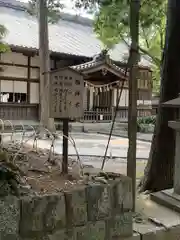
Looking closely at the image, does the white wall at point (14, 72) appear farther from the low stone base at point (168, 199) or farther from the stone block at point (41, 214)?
the stone block at point (41, 214)

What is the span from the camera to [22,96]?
55.0 ft

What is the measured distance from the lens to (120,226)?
2.62 metres

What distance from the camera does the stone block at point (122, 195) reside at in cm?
256

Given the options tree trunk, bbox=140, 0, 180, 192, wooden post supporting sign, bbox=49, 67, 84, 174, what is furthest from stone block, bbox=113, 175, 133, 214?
tree trunk, bbox=140, 0, 180, 192

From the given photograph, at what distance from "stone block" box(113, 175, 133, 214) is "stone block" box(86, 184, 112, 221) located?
0.20ft


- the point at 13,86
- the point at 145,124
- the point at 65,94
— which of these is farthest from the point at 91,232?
the point at 145,124

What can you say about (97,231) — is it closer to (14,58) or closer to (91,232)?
(91,232)

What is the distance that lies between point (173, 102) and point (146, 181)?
1.87 metres

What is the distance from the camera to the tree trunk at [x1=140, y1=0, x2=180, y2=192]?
480 centimetres

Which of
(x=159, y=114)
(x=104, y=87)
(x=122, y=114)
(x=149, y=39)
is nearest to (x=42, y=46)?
(x=149, y=39)

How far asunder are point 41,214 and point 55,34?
1909cm

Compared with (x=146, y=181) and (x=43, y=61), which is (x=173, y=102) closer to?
(x=146, y=181)

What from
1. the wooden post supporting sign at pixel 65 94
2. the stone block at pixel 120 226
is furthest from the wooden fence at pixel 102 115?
the stone block at pixel 120 226

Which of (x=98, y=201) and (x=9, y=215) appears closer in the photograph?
(x=9, y=215)
